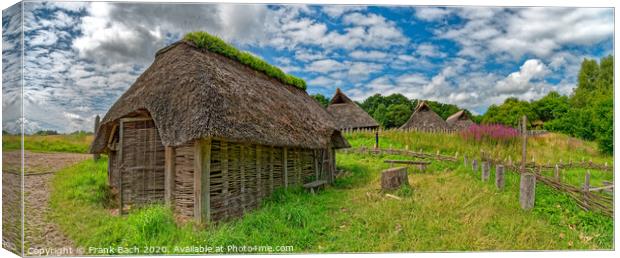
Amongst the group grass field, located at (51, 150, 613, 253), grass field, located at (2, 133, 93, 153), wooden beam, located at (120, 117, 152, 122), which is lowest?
grass field, located at (51, 150, 613, 253)

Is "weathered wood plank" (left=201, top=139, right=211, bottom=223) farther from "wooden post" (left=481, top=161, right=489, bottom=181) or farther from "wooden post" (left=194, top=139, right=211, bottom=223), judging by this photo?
"wooden post" (left=481, top=161, right=489, bottom=181)

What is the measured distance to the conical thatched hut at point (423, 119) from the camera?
62.3 ft

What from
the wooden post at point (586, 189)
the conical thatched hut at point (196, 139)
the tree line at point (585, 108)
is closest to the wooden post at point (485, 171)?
the tree line at point (585, 108)

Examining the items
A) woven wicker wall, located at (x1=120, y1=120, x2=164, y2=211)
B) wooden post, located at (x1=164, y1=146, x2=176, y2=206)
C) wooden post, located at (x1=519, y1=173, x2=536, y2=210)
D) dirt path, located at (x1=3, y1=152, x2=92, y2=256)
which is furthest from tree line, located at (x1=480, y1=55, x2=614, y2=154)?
dirt path, located at (x1=3, y1=152, x2=92, y2=256)

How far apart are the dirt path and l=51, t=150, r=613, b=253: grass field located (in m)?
0.19

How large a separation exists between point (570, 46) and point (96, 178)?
8620 mm

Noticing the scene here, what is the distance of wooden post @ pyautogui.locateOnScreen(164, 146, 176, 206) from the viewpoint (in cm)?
589

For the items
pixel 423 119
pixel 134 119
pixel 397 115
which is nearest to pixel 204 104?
pixel 134 119

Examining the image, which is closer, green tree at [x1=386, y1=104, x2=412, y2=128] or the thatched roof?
the thatched roof

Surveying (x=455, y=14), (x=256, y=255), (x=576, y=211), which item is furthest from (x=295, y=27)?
(x=576, y=211)

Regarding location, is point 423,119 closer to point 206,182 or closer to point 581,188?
point 581,188

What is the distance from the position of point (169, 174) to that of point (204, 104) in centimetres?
140

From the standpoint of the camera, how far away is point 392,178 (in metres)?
7.74

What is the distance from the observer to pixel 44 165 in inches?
192
